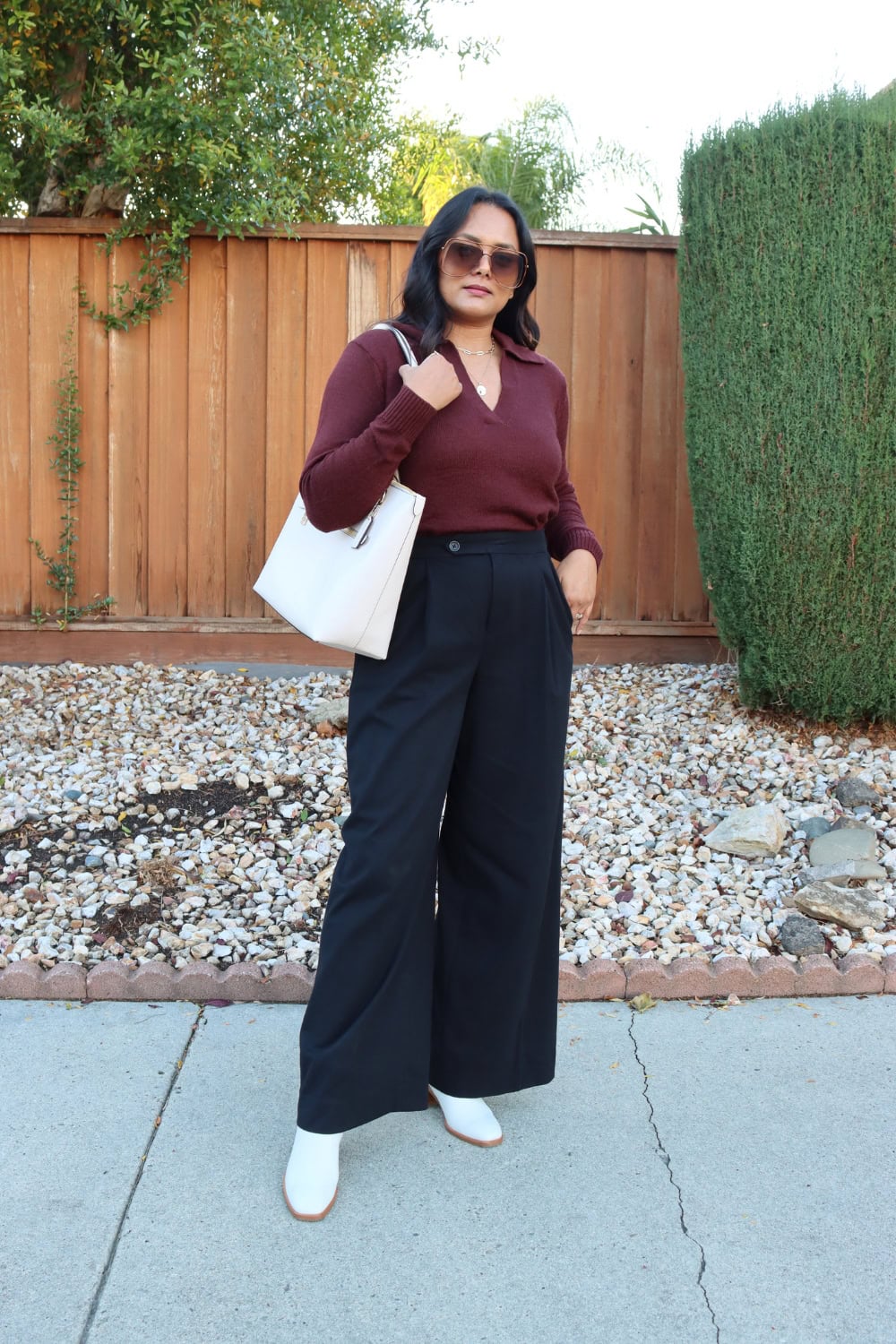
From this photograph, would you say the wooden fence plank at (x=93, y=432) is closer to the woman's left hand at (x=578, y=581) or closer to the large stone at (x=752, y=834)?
the large stone at (x=752, y=834)

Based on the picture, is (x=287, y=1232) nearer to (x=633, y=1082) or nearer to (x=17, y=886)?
(x=633, y=1082)

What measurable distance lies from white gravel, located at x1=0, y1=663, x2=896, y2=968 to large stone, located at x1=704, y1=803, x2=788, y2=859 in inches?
2.0

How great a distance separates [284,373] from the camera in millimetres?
5410

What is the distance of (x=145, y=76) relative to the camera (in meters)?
5.46

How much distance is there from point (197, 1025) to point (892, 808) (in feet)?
8.09

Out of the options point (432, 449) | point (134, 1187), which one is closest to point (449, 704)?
point (432, 449)

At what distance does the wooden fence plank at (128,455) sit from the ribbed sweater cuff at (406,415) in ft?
12.2

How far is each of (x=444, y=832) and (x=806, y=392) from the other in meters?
2.72

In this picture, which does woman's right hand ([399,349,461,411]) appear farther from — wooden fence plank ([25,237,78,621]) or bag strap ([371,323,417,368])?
wooden fence plank ([25,237,78,621])

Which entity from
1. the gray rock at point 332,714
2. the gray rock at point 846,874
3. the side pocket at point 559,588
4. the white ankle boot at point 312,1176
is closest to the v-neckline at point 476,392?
the side pocket at point 559,588

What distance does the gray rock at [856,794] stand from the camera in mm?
4098

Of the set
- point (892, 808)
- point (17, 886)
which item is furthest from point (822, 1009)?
point (17, 886)


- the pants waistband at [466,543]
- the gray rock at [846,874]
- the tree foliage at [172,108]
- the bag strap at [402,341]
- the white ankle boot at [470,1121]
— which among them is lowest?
the white ankle boot at [470,1121]

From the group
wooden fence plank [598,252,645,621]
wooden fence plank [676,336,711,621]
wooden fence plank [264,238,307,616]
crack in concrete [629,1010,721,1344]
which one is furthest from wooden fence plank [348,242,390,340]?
crack in concrete [629,1010,721,1344]
